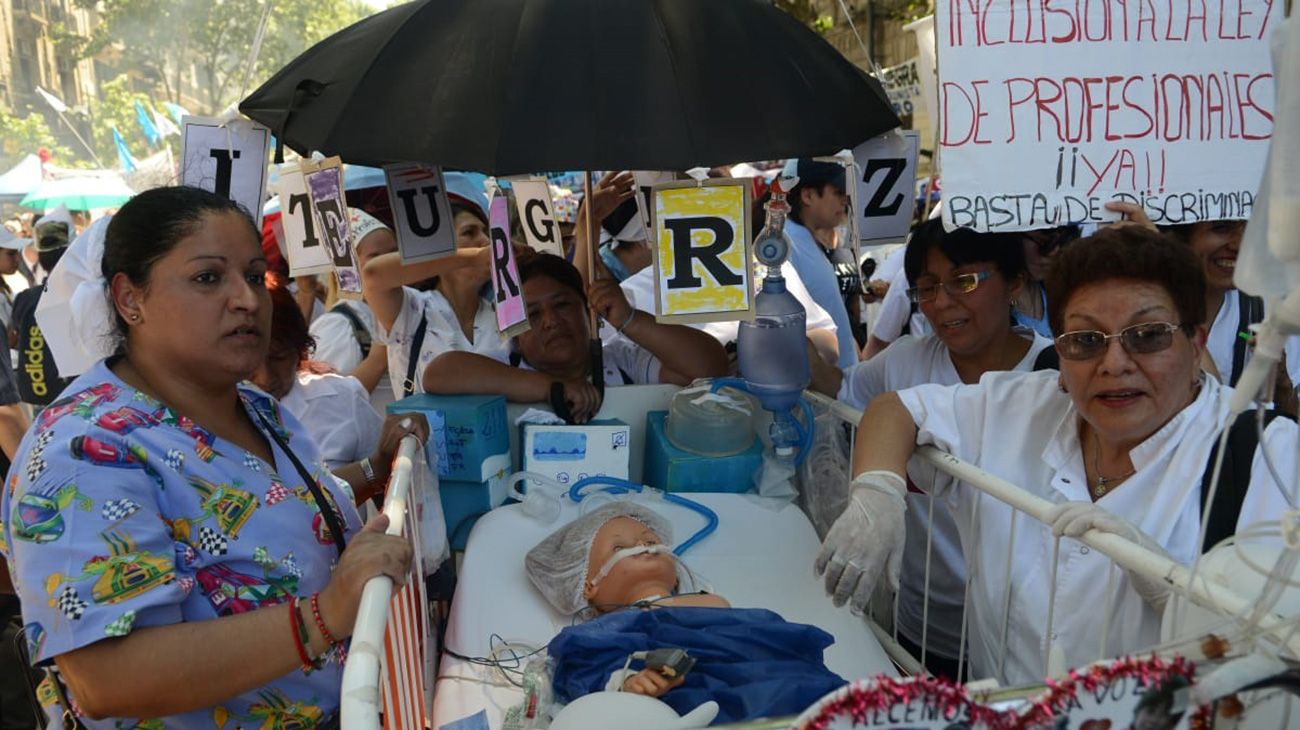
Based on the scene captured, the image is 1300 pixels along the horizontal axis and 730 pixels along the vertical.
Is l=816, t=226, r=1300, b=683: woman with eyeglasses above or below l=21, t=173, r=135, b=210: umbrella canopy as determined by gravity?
below

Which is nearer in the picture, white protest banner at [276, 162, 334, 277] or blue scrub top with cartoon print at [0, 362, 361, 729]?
blue scrub top with cartoon print at [0, 362, 361, 729]

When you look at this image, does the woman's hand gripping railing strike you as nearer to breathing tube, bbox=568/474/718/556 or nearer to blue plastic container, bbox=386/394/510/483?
breathing tube, bbox=568/474/718/556

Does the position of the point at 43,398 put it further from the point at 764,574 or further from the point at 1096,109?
the point at 1096,109

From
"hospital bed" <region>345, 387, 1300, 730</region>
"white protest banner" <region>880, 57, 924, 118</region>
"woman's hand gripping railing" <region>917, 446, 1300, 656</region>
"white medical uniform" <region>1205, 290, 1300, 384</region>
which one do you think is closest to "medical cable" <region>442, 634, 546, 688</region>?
"hospital bed" <region>345, 387, 1300, 730</region>

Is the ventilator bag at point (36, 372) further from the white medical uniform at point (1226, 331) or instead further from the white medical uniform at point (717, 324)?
the white medical uniform at point (1226, 331)

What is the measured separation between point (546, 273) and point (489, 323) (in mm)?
507

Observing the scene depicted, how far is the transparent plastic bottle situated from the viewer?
3.44 metres

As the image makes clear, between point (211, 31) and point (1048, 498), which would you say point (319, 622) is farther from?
point (211, 31)

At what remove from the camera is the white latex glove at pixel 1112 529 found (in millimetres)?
1892

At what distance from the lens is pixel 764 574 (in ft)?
10.4

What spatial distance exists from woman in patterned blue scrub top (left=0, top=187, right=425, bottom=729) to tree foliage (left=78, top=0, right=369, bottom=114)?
31.8 m

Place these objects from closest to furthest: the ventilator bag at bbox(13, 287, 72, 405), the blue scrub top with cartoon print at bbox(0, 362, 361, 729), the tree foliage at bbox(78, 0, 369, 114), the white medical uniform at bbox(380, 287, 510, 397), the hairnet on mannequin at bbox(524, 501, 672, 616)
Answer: the blue scrub top with cartoon print at bbox(0, 362, 361, 729), the hairnet on mannequin at bbox(524, 501, 672, 616), the white medical uniform at bbox(380, 287, 510, 397), the ventilator bag at bbox(13, 287, 72, 405), the tree foliage at bbox(78, 0, 369, 114)

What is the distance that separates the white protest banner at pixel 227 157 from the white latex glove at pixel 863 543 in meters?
2.21

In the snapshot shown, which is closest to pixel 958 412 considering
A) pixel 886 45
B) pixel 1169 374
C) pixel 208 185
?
pixel 1169 374
